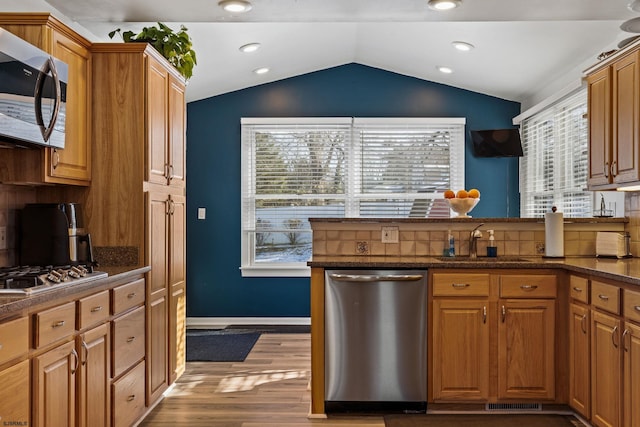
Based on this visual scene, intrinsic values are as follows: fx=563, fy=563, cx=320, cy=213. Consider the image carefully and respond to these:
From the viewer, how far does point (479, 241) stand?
3.75m

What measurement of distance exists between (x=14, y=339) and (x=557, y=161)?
4.64m

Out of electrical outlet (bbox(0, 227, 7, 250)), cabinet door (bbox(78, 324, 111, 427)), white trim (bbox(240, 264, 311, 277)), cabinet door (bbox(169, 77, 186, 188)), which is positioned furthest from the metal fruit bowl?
electrical outlet (bbox(0, 227, 7, 250))

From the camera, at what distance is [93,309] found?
2422 millimetres

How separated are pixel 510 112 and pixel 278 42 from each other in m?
2.76

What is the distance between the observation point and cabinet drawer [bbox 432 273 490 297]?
3252mm

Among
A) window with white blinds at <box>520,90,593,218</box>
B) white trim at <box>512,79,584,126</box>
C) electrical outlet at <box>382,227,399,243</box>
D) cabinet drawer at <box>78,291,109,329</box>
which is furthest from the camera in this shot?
window with white blinds at <box>520,90,593,218</box>

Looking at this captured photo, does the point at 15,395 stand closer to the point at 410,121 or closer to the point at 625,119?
the point at 625,119

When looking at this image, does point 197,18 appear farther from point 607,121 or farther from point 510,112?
point 510,112

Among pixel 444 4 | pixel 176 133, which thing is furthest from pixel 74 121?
pixel 444 4

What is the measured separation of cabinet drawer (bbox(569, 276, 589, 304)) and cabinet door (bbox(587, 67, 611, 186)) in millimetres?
734

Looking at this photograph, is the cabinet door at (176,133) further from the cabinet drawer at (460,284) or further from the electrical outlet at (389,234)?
the cabinet drawer at (460,284)

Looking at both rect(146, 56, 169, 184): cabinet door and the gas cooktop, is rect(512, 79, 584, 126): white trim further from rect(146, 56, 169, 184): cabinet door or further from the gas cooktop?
the gas cooktop

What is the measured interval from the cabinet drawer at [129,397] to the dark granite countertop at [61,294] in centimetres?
50

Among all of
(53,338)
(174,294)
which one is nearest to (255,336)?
(174,294)
